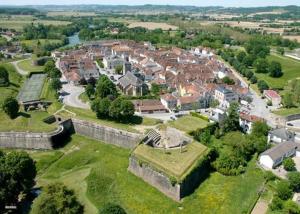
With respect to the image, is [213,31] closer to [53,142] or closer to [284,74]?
[284,74]

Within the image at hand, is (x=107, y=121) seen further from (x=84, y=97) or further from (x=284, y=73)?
(x=284, y=73)

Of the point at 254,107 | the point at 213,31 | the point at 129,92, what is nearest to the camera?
the point at 254,107

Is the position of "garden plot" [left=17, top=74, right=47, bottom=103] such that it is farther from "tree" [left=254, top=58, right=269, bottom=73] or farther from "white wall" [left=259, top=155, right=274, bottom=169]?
"tree" [left=254, top=58, right=269, bottom=73]

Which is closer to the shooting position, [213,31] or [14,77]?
[14,77]

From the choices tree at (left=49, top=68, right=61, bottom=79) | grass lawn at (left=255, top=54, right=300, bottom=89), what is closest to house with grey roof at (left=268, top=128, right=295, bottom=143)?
grass lawn at (left=255, top=54, right=300, bottom=89)

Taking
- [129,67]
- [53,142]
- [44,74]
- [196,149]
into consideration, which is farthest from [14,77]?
[196,149]

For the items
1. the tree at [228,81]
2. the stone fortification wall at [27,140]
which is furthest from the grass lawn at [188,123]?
the tree at [228,81]
